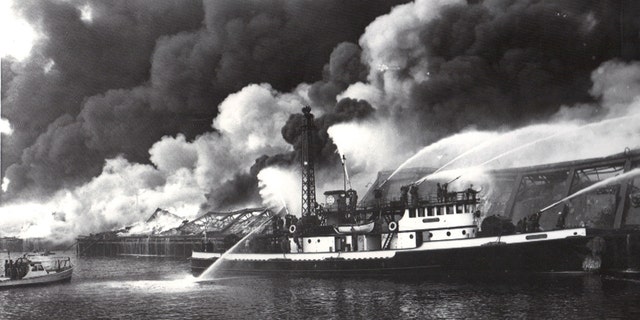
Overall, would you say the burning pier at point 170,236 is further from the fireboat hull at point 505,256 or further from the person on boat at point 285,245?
the fireboat hull at point 505,256

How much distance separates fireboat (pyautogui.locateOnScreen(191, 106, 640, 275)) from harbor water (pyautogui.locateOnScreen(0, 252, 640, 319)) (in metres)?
1.30

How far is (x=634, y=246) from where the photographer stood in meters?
48.9

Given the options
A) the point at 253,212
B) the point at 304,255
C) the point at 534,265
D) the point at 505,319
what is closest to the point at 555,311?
the point at 505,319

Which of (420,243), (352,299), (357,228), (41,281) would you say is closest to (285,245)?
(357,228)

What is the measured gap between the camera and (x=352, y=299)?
130ft

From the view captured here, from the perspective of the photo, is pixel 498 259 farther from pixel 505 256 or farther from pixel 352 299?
pixel 352 299

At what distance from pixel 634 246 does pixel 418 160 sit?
59898 mm

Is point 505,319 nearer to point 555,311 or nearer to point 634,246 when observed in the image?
point 555,311

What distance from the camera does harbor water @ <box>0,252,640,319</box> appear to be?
33594mm

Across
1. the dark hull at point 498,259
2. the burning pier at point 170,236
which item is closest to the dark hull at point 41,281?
the dark hull at point 498,259

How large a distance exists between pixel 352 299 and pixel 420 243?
11.2 m

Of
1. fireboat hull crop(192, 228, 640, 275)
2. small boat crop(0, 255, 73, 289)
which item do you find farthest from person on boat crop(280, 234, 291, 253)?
small boat crop(0, 255, 73, 289)

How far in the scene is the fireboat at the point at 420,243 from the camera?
45844 mm

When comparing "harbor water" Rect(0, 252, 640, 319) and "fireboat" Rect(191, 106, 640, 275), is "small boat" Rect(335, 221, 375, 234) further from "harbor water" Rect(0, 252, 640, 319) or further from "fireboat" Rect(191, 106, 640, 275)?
"harbor water" Rect(0, 252, 640, 319)
